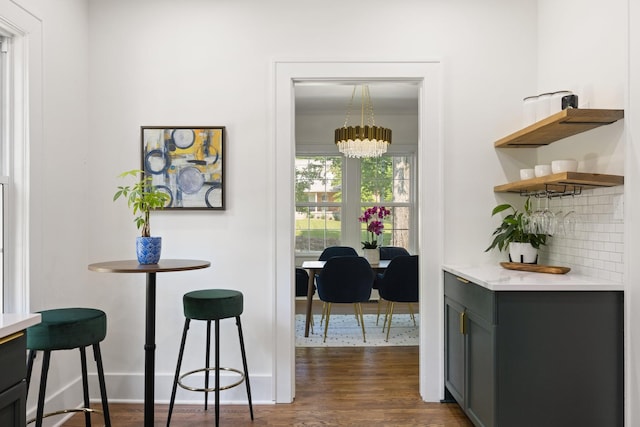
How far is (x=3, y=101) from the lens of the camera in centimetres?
235

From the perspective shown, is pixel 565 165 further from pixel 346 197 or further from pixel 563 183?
pixel 346 197

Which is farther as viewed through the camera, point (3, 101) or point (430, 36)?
point (430, 36)

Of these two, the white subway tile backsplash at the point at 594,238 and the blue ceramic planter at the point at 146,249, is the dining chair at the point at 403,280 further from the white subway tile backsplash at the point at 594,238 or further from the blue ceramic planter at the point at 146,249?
the blue ceramic planter at the point at 146,249

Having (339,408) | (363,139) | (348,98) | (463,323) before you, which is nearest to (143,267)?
(339,408)

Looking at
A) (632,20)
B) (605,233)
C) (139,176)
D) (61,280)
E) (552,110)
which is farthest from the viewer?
(139,176)

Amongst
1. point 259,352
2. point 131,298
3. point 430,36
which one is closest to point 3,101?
point 131,298

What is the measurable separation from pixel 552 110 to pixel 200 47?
84.4 inches

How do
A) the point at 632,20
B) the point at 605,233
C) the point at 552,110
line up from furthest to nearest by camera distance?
1. the point at 552,110
2. the point at 605,233
3. the point at 632,20

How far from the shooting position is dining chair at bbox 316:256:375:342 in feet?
14.2

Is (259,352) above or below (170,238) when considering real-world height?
below

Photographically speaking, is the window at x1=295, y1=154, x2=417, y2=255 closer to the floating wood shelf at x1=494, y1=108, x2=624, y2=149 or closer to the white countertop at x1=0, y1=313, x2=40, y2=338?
the floating wood shelf at x1=494, y1=108, x2=624, y2=149

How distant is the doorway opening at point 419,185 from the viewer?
297cm

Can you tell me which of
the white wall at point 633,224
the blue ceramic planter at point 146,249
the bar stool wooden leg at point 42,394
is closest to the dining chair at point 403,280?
the white wall at point 633,224

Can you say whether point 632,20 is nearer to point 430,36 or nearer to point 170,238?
point 430,36
